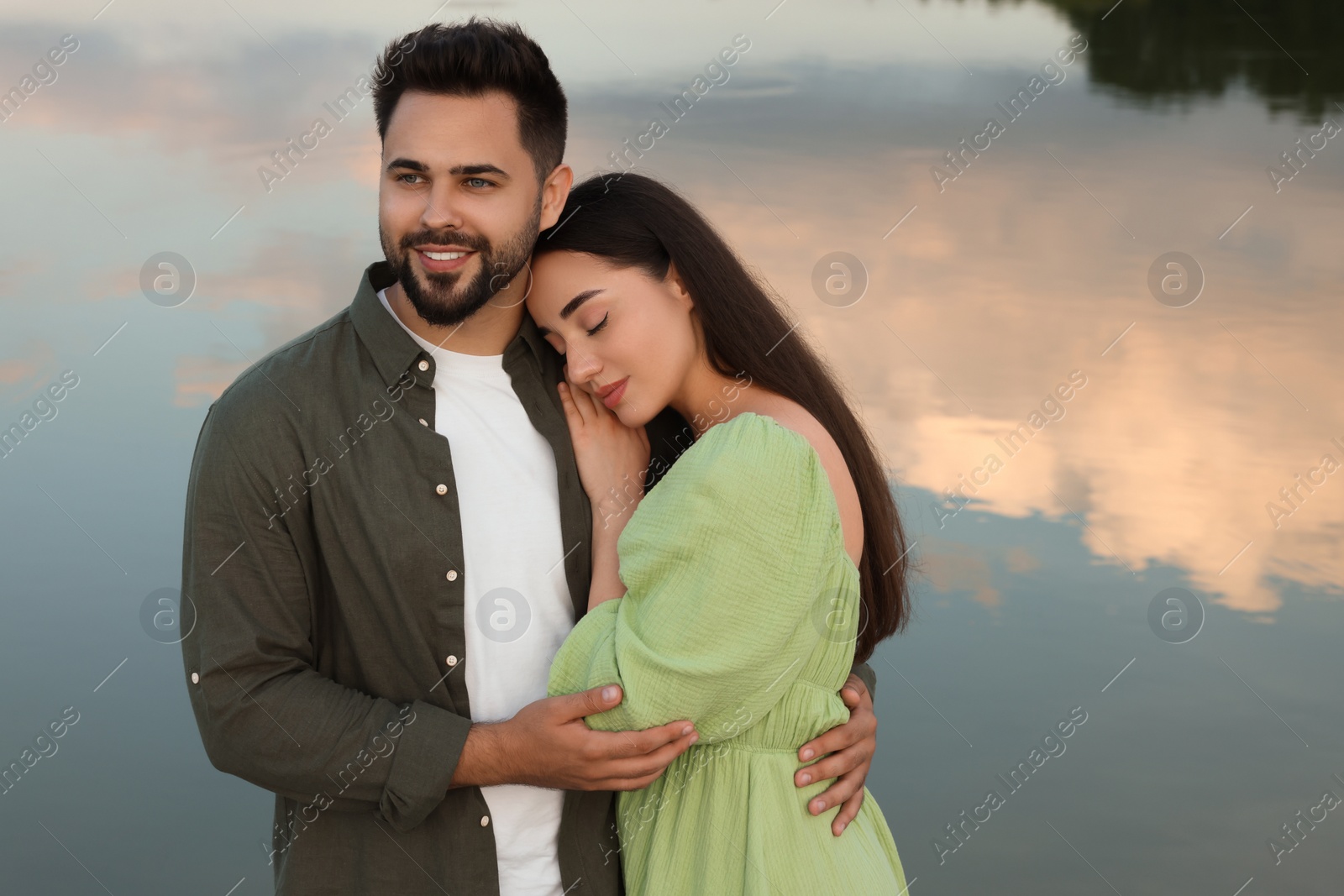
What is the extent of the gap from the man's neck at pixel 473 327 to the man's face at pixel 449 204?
0.06m

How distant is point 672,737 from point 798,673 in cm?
28

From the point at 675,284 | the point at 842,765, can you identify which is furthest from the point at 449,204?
the point at 842,765

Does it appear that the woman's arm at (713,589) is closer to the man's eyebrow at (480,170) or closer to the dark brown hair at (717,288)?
the dark brown hair at (717,288)

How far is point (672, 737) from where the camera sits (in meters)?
2.03

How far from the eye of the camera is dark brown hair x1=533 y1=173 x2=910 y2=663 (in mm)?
2402

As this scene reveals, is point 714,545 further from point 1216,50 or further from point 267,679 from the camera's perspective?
point 1216,50

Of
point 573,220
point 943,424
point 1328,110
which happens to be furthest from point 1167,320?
point 573,220

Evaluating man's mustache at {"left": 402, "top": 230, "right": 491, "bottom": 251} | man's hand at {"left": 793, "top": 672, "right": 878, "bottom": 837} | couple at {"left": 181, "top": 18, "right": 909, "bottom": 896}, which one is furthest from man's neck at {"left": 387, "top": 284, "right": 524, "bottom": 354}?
man's hand at {"left": 793, "top": 672, "right": 878, "bottom": 837}

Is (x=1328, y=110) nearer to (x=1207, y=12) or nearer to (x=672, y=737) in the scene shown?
(x=1207, y=12)

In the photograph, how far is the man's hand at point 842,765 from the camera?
2.21 m

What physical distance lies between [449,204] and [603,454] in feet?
1.80

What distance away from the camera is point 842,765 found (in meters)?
2.26

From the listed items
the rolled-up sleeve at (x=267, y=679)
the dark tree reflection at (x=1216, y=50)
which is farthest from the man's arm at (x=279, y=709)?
the dark tree reflection at (x=1216, y=50)

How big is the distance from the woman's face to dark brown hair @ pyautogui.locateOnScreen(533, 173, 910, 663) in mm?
34
